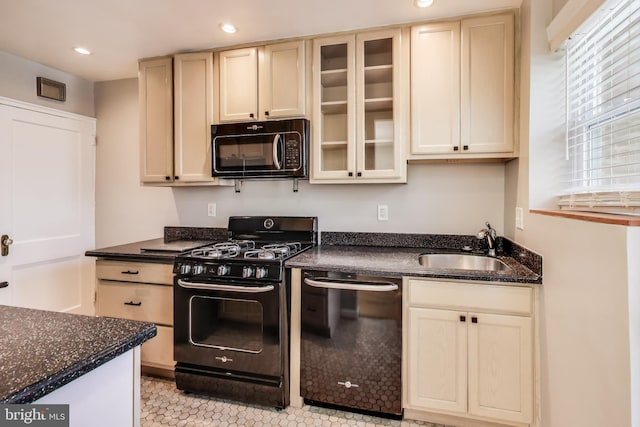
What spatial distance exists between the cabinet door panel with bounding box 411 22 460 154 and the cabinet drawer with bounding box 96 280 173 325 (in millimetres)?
1919

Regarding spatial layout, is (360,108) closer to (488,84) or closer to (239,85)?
(488,84)

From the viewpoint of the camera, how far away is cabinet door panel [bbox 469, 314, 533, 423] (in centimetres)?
166

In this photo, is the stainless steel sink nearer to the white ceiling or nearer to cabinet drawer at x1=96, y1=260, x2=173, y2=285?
the white ceiling

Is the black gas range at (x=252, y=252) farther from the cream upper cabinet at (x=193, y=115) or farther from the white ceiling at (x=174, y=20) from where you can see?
the white ceiling at (x=174, y=20)

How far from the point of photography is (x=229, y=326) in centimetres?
201

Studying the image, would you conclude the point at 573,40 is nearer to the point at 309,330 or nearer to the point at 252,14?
the point at 252,14

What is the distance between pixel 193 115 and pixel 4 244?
176cm

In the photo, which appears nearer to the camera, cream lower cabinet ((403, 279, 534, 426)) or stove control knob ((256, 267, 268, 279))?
cream lower cabinet ((403, 279, 534, 426))

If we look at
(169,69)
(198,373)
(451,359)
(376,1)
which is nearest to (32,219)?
(169,69)

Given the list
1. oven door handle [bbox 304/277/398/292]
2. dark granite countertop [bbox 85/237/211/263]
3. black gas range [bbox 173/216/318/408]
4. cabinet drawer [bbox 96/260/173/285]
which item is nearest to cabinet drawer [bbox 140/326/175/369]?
black gas range [bbox 173/216/318/408]

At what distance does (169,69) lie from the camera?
2.59 metres

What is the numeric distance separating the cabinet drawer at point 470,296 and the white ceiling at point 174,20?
162 centimetres

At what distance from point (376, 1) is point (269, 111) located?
967 mm

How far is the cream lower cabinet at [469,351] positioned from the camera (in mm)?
1664
